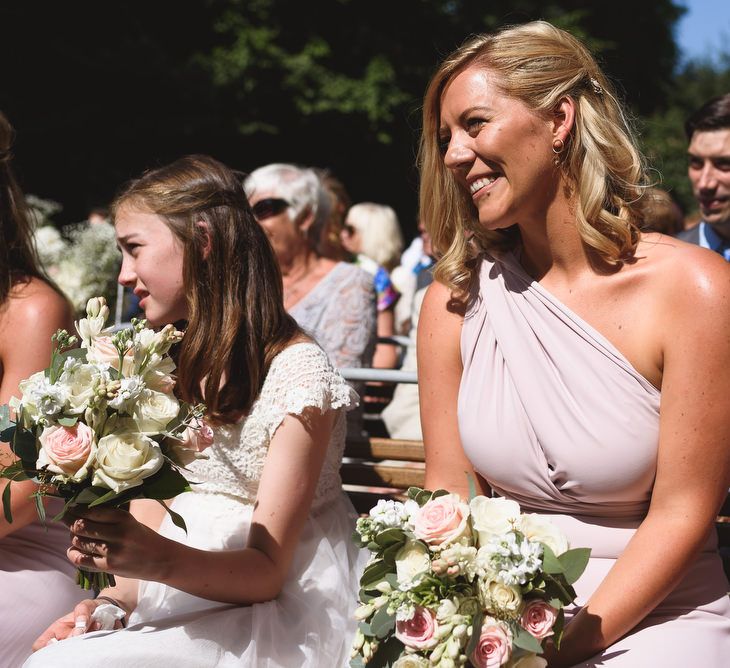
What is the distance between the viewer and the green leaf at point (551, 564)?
2.02 m

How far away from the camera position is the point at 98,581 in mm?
2533

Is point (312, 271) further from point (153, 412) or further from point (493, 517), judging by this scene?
point (493, 517)

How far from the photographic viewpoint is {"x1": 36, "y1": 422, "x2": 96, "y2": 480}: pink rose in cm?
214

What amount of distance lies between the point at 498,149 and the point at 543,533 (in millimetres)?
1021

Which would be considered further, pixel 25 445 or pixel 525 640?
pixel 25 445

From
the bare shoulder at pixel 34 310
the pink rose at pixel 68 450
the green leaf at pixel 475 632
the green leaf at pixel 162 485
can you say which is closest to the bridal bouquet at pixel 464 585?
the green leaf at pixel 475 632

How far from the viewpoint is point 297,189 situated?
5.71m

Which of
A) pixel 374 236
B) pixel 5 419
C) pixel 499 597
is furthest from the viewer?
pixel 374 236

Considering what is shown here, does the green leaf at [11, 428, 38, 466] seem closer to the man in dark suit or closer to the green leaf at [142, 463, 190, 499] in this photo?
the green leaf at [142, 463, 190, 499]

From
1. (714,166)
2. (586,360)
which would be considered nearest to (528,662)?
(586,360)

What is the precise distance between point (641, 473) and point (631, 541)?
0.18 meters

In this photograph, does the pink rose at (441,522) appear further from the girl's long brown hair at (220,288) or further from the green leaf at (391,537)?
the girl's long brown hair at (220,288)

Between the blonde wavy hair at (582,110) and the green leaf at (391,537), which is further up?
the blonde wavy hair at (582,110)

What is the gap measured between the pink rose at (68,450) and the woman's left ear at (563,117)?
1444mm
